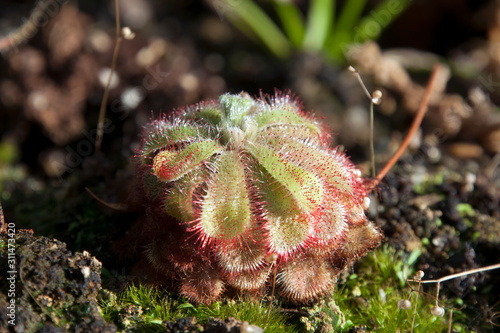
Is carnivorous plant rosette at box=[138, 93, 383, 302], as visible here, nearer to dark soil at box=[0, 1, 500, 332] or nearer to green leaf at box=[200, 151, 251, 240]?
green leaf at box=[200, 151, 251, 240]

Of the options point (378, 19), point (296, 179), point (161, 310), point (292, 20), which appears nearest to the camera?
point (296, 179)

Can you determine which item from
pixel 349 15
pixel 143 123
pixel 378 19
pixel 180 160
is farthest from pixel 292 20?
pixel 180 160

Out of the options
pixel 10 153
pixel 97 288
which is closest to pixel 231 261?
pixel 97 288

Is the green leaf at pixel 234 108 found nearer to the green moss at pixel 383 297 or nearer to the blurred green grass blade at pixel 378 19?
the green moss at pixel 383 297

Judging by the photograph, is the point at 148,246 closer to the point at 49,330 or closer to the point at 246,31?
the point at 49,330

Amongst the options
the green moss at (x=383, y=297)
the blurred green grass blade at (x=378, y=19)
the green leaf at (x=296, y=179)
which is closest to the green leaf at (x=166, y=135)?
the green leaf at (x=296, y=179)

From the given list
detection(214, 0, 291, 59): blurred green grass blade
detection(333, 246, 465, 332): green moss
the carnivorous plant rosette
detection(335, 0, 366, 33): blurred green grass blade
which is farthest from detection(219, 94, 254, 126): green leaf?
detection(335, 0, 366, 33): blurred green grass blade

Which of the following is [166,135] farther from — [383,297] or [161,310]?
[383,297]
